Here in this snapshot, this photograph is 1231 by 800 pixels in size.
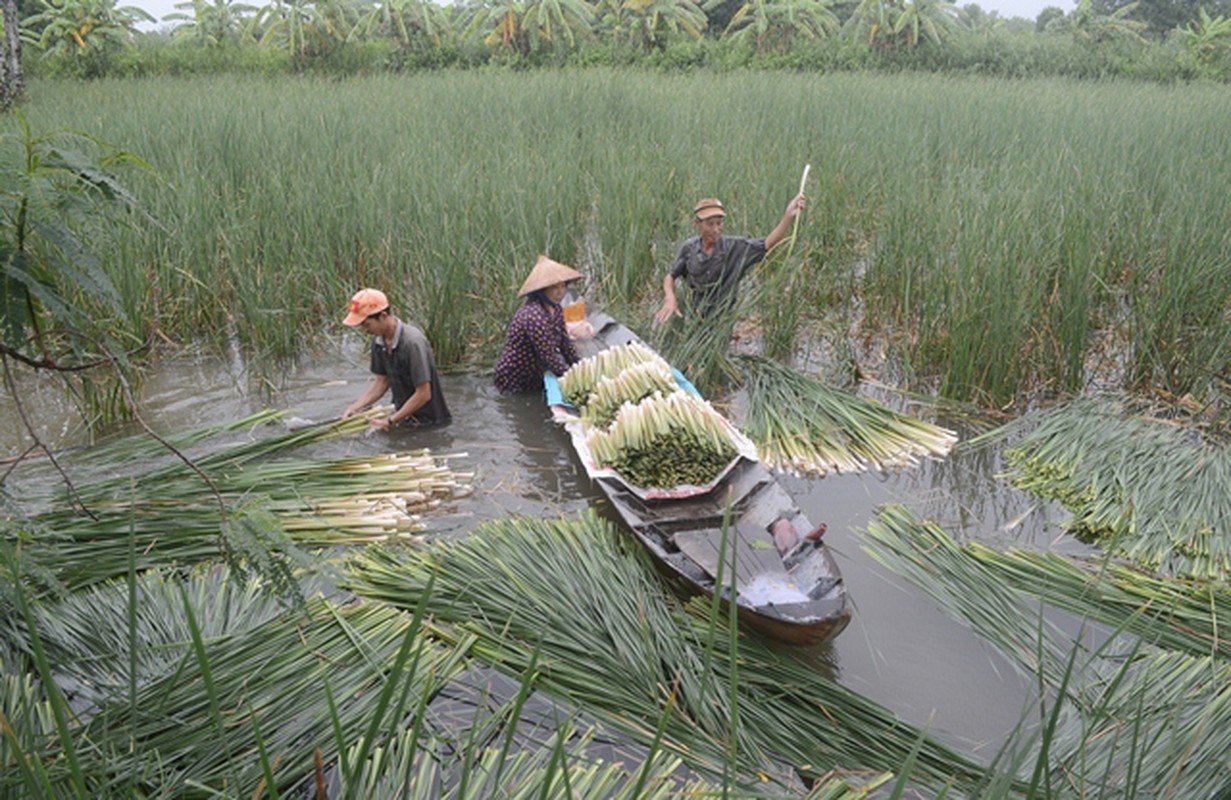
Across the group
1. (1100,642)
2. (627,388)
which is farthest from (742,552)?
(1100,642)

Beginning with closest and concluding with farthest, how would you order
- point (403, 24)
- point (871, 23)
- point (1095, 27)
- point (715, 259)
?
point (715, 259) → point (403, 24) → point (871, 23) → point (1095, 27)

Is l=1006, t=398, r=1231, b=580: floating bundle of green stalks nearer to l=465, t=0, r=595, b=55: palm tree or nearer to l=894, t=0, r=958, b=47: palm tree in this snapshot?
l=465, t=0, r=595, b=55: palm tree

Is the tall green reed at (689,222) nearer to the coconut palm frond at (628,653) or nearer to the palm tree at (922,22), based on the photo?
the coconut palm frond at (628,653)

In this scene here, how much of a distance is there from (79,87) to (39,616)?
13.8 m

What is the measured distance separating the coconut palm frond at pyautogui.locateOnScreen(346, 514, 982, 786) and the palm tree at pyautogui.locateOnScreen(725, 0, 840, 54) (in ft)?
62.2

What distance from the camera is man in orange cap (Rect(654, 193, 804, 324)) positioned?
5.56 metres

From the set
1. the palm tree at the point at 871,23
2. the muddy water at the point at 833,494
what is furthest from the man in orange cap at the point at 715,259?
the palm tree at the point at 871,23

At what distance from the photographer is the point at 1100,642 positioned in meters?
3.30

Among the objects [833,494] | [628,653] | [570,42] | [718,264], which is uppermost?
[570,42]

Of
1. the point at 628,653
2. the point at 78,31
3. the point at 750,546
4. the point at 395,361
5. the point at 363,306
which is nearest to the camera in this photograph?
the point at 628,653

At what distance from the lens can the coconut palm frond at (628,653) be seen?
8.70 feet

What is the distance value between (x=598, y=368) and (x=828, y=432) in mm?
1254

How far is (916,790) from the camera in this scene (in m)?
2.63

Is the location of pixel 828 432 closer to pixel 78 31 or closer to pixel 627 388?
pixel 627 388
